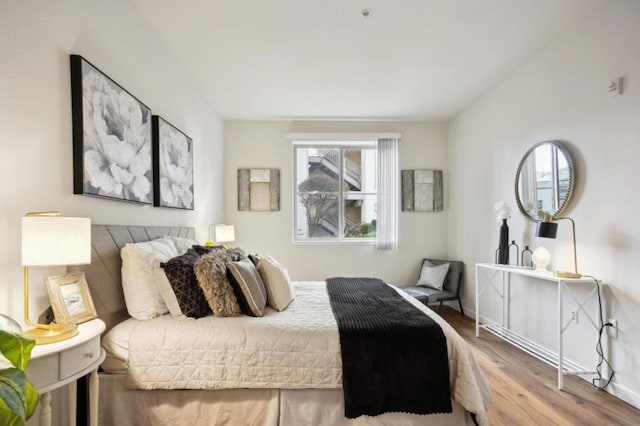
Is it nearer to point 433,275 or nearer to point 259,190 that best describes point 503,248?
point 433,275

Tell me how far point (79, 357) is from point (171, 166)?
179 cm

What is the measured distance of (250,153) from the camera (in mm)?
4617

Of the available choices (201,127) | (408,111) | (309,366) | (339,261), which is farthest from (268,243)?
(309,366)

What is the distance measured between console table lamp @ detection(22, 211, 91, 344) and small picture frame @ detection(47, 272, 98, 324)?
0.37 feet

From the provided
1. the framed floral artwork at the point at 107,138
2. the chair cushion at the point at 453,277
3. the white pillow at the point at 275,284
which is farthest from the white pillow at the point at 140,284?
the chair cushion at the point at 453,277

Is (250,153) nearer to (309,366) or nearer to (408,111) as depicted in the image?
(408,111)

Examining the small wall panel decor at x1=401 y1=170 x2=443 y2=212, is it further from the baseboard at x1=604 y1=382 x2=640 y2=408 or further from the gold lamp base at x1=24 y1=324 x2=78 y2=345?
the gold lamp base at x1=24 y1=324 x2=78 y2=345

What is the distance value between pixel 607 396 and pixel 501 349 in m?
0.86

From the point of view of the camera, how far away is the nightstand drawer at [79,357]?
1.20 meters

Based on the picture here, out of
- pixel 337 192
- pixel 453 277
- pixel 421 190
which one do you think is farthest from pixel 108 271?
pixel 421 190

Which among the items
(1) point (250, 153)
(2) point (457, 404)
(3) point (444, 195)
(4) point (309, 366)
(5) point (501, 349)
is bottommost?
(5) point (501, 349)

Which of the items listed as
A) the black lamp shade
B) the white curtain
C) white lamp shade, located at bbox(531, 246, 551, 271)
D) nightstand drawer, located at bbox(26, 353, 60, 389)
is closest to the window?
the white curtain

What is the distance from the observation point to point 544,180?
278 centimetres

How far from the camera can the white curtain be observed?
462 cm
